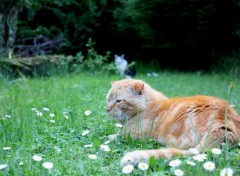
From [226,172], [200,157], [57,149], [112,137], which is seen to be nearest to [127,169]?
[200,157]

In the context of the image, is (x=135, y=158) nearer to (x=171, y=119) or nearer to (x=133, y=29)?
(x=171, y=119)

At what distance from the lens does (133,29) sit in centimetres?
1092

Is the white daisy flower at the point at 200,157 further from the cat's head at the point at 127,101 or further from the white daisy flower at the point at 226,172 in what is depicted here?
the cat's head at the point at 127,101

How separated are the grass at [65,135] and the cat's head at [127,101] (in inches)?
7.6

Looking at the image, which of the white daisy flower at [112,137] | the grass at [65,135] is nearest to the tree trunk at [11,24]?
the grass at [65,135]

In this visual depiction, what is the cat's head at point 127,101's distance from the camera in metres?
3.61

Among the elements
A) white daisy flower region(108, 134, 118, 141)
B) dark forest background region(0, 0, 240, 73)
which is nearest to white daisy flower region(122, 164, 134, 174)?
white daisy flower region(108, 134, 118, 141)

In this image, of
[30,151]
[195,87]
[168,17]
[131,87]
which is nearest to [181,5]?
[168,17]

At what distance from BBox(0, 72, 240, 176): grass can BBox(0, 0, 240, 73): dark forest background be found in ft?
8.16

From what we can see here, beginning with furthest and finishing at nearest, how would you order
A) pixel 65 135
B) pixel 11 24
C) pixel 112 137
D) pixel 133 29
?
pixel 133 29 < pixel 11 24 < pixel 65 135 < pixel 112 137

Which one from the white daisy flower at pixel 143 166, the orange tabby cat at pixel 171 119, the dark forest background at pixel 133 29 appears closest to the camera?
the white daisy flower at pixel 143 166

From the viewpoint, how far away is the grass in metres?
2.60

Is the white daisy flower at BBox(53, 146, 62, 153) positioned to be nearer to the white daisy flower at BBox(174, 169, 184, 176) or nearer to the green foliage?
the white daisy flower at BBox(174, 169, 184, 176)

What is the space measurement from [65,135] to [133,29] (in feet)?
25.2
